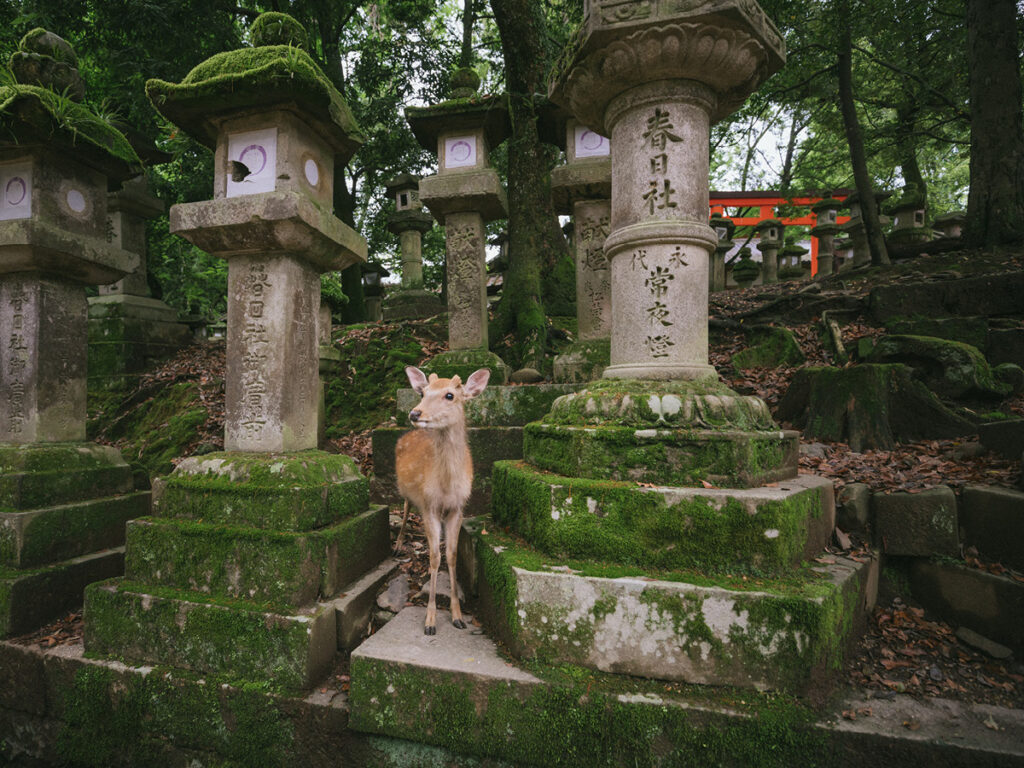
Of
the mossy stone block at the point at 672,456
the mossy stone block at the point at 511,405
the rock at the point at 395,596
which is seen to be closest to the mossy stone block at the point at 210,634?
the rock at the point at 395,596

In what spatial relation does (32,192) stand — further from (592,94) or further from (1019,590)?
(1019,590)

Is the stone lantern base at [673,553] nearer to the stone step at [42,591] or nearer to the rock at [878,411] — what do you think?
the rock at [878,411]

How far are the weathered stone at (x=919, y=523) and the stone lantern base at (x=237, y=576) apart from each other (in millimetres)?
3231

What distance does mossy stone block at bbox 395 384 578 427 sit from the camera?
15.4 feet

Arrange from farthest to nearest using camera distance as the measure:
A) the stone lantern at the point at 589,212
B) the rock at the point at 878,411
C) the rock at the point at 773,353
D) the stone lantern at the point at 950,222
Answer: the stone lantern at the point at 950,222 < the rock at the point at 773,353 < the stone lantern at the point at 589,212 < the rock at the point at 878,411

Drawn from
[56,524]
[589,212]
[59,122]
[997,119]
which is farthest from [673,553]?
[997,119]

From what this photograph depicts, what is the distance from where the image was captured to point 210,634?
2.51m

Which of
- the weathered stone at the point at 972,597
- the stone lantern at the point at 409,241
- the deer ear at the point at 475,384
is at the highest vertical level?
the stone lantern at the point at 409,241

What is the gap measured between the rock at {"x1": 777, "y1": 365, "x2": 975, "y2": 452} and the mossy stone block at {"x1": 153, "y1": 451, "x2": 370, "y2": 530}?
4.26 meters

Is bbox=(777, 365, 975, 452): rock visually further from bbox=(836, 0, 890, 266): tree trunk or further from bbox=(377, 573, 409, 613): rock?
bbox=(836, 0, 890, 266): tree trunk

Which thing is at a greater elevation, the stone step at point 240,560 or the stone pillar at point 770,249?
Answer: the stone pillar at point 770,249

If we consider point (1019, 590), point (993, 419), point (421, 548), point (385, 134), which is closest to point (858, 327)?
point (993, 419)

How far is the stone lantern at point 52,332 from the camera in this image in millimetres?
3197

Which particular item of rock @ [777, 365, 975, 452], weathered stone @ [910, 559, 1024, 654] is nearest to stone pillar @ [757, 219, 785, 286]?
rock @ [777, 365, 975, 452]
